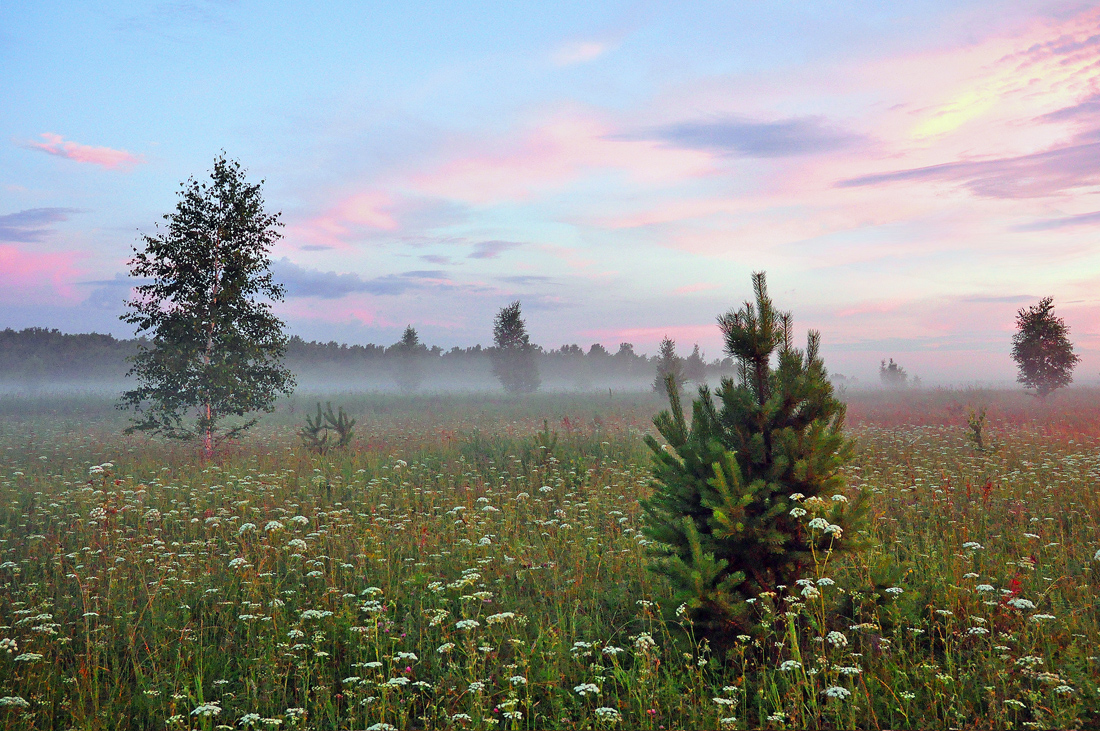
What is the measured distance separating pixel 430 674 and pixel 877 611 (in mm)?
3795

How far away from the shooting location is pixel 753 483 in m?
4.79

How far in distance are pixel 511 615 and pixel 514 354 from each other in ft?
147

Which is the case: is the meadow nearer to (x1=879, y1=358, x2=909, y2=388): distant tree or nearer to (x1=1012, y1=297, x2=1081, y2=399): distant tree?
(x1=1012, y1=297, x2=1081, y2=399): distant tree

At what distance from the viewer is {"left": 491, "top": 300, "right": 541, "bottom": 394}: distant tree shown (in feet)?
157

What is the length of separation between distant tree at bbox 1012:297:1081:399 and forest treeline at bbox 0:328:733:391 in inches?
840

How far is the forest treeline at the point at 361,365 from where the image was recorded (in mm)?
68500

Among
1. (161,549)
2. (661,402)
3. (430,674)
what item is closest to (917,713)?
(430,674)

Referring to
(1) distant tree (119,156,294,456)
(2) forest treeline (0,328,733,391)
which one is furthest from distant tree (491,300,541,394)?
(1) distant tree (119,156,294,456)

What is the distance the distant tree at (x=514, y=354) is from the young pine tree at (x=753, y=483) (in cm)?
4270

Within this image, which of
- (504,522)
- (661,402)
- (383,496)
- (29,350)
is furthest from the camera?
(29,350)

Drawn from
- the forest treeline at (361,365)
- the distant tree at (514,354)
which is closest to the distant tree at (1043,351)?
the forest treeline at (361,365)

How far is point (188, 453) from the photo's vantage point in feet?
57.5

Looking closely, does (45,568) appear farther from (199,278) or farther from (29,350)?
(29,350)

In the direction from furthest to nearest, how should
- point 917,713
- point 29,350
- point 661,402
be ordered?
point 29,350
point 661,402
point 917,713
